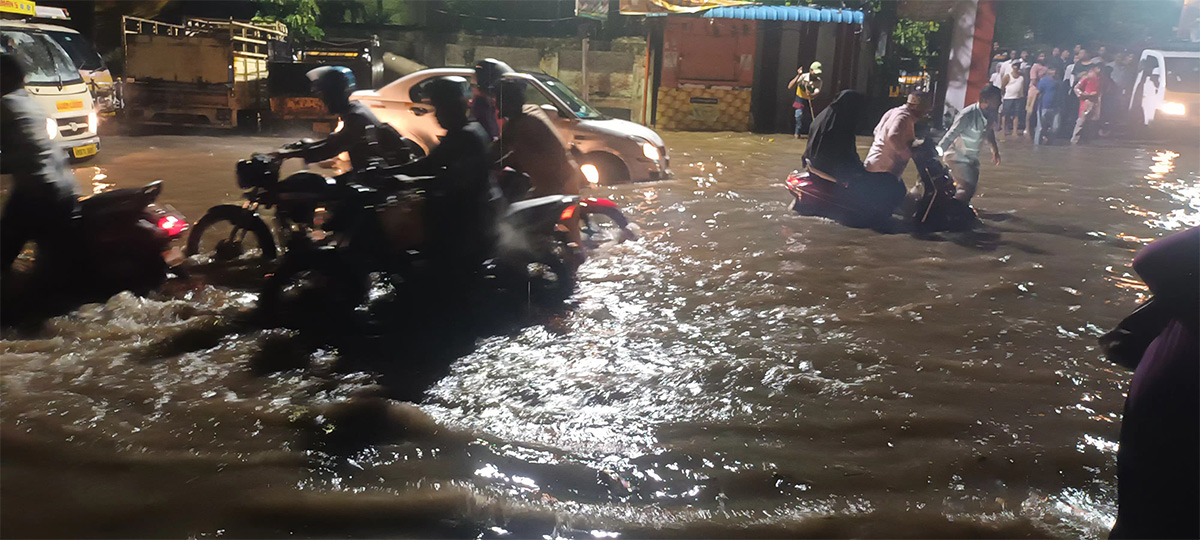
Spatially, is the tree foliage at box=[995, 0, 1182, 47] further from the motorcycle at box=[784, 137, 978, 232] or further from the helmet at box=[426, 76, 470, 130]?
the helmet at box=[426, 76, 470, 130]

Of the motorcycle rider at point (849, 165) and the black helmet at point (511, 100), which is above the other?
the black helmet at point (511, 100)

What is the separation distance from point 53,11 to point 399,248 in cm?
1069

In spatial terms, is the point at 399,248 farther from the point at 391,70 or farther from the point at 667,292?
the point at 391,70

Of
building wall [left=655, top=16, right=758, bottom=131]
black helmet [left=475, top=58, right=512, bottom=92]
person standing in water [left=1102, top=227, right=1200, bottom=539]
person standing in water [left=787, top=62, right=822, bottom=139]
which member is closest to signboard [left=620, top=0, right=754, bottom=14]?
building wall [left=655, top=16, right=758, bottom=131]

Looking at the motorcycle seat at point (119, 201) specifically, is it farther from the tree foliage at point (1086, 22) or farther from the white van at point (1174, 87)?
the tree foliage at point (1086, 22)

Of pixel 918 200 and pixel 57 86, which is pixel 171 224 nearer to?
pixel 57 86

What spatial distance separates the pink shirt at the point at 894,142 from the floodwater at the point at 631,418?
1706 millimetres

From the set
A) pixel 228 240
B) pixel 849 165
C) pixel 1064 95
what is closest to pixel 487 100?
pixel 228 240

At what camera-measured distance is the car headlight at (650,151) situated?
997cm

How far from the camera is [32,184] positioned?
197 inches

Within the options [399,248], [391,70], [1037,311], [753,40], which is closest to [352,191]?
[399,248]

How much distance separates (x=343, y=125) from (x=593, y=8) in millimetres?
12482

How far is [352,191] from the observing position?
195 inches

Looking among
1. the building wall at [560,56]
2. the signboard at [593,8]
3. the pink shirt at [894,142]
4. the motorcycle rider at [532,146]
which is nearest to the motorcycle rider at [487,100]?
the motorcycle rider at [532,146]
